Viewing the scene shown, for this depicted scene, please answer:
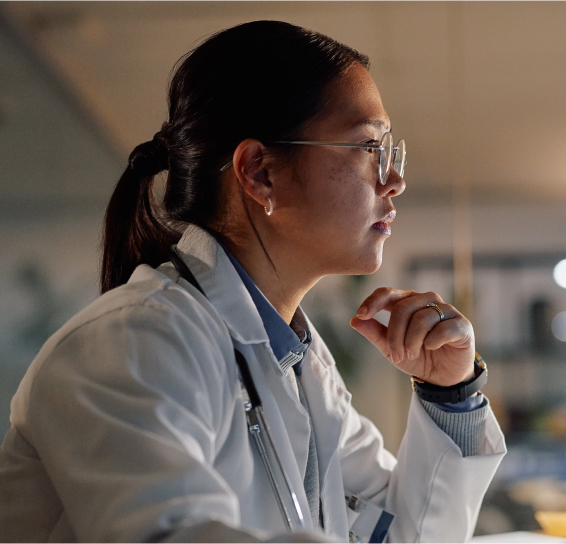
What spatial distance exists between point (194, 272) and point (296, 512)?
40cm

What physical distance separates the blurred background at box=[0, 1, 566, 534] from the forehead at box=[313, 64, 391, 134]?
1208mm

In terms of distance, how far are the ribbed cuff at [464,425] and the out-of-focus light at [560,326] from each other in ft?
3.96

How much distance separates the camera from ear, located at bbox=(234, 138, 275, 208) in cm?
98

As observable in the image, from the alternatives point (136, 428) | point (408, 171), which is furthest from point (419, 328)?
point (408, 171)

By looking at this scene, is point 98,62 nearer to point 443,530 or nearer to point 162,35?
point 162,35

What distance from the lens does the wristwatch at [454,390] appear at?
122 cm

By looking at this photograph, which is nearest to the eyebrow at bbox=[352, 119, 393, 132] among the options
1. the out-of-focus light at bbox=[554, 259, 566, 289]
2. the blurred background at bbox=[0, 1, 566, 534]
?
the blurred background at bbox=[0, 1, 566, 534]

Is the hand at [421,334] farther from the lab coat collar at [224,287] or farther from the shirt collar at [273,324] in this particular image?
the lab coat collar at [224,287]

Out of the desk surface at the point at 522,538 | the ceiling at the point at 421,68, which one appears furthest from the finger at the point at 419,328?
the ceiling at the point at 421,68

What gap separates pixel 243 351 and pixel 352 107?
1.60ft

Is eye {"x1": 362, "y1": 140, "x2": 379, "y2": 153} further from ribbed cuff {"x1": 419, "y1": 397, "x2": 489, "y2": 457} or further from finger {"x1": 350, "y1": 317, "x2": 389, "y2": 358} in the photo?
ribbed cuff {"x1": 419, "y1": 397, "x2": 489, "y2": 457}

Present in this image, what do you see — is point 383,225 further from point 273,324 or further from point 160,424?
point 160,424

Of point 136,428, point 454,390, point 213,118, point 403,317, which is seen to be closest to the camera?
point 136,428

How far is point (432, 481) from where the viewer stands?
1.23 m
